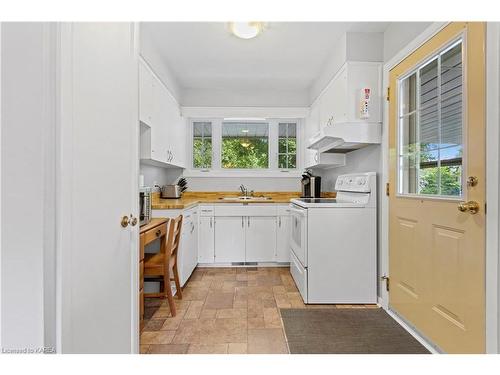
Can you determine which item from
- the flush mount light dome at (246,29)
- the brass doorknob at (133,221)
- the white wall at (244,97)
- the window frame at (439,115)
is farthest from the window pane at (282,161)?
the brass doorknob at (133,221)

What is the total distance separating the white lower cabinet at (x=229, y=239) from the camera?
3.69 metres

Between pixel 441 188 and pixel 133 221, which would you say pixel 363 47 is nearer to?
pixel 441 188

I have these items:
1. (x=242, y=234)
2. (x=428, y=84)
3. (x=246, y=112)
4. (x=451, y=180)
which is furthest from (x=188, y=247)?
(x=428, y=84)

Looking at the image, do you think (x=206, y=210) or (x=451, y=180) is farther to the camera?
(x=206, y=210)

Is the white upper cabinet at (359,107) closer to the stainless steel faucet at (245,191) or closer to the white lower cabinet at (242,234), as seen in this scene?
the white lower cabinet at (242,234)

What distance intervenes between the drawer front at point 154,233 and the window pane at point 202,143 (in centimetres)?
210

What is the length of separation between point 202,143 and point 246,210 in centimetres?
137

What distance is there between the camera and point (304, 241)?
259 centimetres

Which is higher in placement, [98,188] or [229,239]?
[98,188]

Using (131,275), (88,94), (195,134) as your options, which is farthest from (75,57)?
(195,134)

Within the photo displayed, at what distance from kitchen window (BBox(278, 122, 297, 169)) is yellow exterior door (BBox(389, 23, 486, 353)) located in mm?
2092

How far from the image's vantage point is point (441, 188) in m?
1.77

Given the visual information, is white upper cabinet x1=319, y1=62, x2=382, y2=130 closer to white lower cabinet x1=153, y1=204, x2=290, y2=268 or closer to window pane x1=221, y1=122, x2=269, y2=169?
white lower cabinet x1=153, y1=204, x2=290, y2=268

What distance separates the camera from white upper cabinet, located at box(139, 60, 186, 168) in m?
2.53
